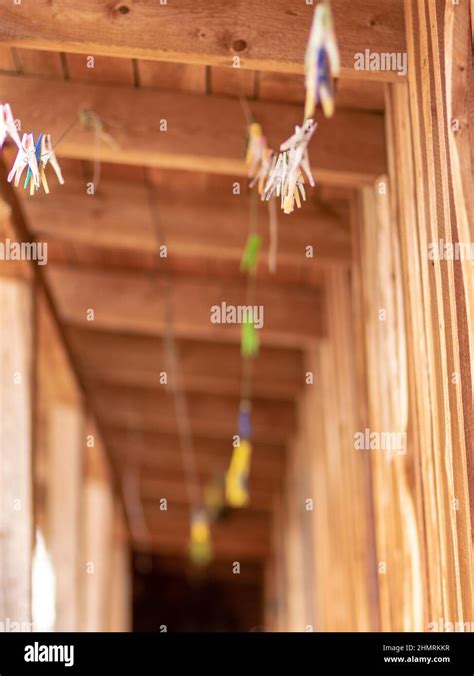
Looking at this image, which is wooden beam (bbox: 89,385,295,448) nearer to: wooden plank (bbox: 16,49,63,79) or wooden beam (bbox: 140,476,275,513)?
wooden beam (bbox: 140,476,275,513)

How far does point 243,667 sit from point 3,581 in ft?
5.81

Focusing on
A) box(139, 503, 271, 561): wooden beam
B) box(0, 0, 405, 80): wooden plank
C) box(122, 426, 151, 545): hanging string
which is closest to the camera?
box(0, 0, 405, 80): wooden plank

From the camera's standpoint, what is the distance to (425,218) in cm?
374

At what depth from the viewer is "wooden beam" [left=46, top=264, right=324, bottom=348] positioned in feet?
21.4

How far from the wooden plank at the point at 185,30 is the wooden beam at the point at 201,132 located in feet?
2.32

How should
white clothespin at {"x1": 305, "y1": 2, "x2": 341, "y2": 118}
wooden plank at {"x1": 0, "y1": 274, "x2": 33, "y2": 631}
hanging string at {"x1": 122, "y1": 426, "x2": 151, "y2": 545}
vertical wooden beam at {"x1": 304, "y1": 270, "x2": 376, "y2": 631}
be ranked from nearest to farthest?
1. white clothespin at {"x1": 305, "y1": 2, "x2": 341, "y2": 118}
2. wooden plank at {"x1": 0, "y1": 274, "x2": 33, "y2": 631}
3. vertical wooden beam at {"x1": 304, "y1": 270, "x2": 376, "y2": 631}
4. hanging string at {"x1": 122, "y1": 426, "x2": 151, "y2": 545}

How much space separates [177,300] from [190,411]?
2107 mm

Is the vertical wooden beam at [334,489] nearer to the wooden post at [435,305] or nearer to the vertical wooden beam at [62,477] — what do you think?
the wooden post at [435,305]

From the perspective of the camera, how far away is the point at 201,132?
4.60 m

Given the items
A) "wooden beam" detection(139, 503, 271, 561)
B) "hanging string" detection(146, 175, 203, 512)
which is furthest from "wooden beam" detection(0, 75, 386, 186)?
"wooden beam" detection(139, 503, 271, 561)

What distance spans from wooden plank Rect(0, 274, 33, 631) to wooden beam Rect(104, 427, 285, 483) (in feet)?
11.9

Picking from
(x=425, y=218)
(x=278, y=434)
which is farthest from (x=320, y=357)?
(x=425, y=218)

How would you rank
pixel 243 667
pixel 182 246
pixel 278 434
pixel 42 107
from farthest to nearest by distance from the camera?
pixel 278 434
pixel 182 246
pixel 42 107
pixel 243 667

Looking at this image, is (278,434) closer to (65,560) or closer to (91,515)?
(91,515)
